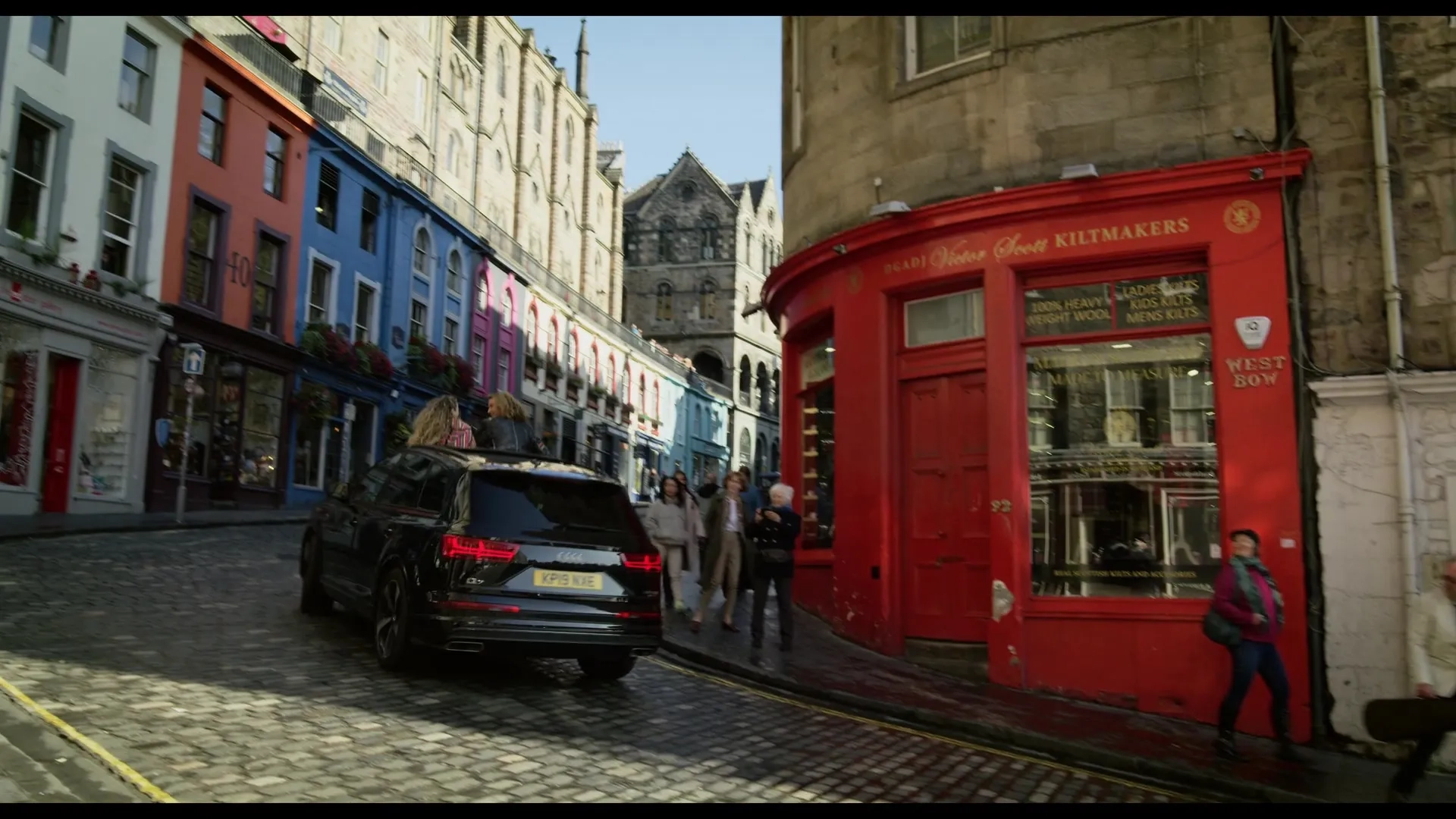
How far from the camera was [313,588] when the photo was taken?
33.1 feet

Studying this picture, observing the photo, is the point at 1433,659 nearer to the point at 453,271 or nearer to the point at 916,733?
the point at 916,733

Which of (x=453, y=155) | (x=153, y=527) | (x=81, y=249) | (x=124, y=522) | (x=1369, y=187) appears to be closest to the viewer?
(x=1369, y=187)

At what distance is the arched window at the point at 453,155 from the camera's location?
39969mm

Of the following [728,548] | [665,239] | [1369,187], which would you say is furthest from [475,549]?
[665,239]

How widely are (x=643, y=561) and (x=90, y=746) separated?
12.2ft

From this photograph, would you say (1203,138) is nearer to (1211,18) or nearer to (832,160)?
(1211,18)

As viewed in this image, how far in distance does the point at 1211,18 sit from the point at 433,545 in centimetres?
837

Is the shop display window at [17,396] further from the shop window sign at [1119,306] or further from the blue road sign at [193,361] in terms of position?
the shop window sign at [1119,306]

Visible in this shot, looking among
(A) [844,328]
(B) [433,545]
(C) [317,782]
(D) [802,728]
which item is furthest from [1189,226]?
(C) [317,782]

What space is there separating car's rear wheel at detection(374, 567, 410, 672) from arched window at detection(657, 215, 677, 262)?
5950cm

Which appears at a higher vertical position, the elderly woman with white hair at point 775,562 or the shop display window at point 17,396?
the shop display window at point 17,396

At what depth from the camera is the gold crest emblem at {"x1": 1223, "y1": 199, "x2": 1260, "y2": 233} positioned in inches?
383

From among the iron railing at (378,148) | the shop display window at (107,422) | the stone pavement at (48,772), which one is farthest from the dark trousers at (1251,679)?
the iron railing at (378,148)

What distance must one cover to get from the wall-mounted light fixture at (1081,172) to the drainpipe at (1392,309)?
2.27m
